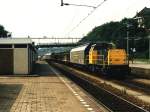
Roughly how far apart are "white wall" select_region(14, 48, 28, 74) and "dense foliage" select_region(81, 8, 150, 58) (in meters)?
77.5

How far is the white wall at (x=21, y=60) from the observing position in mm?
45084

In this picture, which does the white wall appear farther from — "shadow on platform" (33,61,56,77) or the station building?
"shadow on platform" (33,61,56,77)

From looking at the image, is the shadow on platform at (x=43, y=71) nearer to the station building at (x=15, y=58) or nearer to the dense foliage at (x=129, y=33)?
the station building at (x=15, y=58)

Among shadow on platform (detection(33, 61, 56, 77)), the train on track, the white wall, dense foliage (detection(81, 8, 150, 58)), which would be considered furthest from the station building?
dense foliage (detection(81, 8, 150, 58))

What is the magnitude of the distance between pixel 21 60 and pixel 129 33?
105 metres

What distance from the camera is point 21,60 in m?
45.1

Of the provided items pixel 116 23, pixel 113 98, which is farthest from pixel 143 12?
pixel 113 98

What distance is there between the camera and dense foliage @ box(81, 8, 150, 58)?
13291cm

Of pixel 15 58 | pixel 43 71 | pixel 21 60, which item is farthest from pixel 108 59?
pixel 43 71

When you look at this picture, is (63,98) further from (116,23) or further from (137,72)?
(116,23)

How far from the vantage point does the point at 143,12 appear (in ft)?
564

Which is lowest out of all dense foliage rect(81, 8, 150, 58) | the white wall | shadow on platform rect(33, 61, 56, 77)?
shadow on platform rect(33, 61, 56, 77)

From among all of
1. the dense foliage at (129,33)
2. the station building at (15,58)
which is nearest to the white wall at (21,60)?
the station building at (15,58)

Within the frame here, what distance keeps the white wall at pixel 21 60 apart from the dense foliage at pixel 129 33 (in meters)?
77.5
